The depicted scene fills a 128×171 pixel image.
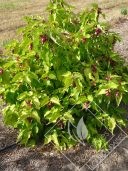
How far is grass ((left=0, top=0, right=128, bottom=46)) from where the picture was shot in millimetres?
10477

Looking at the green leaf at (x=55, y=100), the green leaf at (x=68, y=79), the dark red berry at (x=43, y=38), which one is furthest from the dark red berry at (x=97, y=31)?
the green leaf at (x=55, y=100)

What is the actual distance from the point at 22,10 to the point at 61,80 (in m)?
8.16

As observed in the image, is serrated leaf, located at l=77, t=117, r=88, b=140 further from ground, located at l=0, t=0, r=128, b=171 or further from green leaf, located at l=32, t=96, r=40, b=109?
green leaf, located at l=32, t=96, r=40, b=109

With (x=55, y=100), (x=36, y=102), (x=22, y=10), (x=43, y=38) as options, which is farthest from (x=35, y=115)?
(x=22, y=10)

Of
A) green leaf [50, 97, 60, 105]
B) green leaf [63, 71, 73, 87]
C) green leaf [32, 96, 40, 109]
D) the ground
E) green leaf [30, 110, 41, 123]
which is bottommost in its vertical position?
the ground

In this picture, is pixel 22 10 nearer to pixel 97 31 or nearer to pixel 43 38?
pixel 97 31

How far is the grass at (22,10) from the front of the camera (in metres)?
10.5

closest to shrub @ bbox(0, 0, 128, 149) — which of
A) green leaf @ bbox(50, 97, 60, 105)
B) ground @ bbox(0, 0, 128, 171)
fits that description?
green leaf @ bbox(50, 97, 60, 105)

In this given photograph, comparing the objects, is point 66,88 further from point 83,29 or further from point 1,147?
point 1,147

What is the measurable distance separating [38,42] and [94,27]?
78 cm

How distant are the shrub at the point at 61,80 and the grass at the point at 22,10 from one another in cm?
465

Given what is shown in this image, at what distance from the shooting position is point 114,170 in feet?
16.1

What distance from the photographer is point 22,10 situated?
12.6m

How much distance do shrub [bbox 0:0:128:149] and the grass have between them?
4655 millimetres
